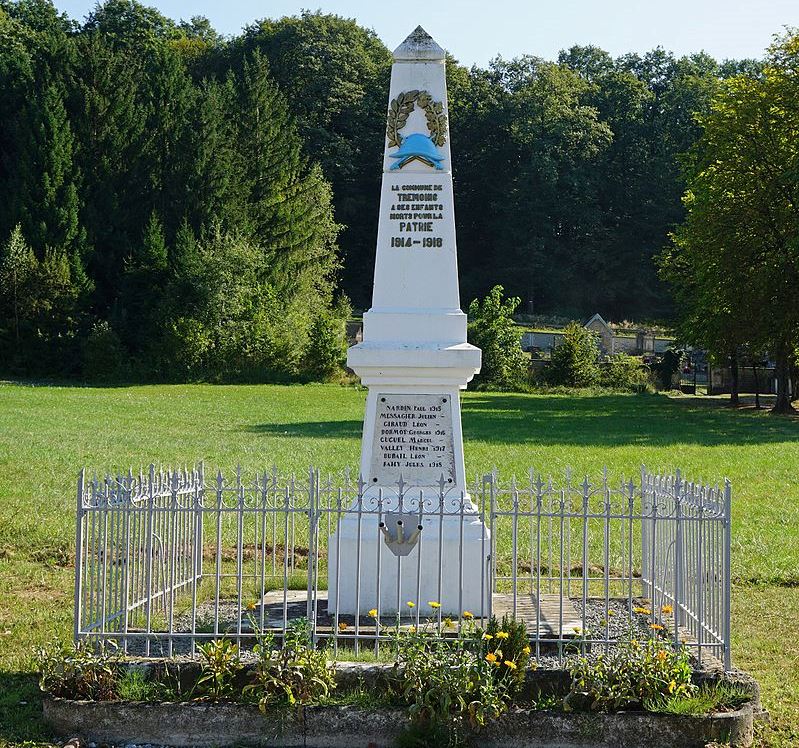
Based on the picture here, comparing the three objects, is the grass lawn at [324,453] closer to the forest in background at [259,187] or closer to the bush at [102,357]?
the bush at [102,357]

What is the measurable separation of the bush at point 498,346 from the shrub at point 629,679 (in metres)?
45.0

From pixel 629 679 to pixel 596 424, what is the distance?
26.9m

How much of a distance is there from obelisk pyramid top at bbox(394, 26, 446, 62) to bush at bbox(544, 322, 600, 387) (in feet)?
141

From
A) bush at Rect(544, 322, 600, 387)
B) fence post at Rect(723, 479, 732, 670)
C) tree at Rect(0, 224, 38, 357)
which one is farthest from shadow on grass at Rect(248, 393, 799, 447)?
tree at Rect(0, 224, 38, 357)

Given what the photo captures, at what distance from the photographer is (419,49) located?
9.88 m

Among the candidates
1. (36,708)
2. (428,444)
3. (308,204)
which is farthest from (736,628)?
(308,204)

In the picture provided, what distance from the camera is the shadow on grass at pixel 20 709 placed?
6.90m

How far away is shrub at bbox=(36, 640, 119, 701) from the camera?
7145 millimetres

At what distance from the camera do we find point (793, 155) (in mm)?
38500

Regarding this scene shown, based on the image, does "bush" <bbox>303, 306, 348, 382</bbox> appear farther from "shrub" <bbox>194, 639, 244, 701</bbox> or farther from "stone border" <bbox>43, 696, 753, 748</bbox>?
"stone border" <bbox>43, 696, 753, 748</bbox>

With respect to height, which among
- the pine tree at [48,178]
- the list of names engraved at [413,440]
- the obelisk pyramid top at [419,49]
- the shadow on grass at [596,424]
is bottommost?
the shadow on grass at [596,424]

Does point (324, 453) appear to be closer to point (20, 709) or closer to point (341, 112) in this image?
point (20, 709)

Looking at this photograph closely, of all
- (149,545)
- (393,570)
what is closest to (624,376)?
(393,570)

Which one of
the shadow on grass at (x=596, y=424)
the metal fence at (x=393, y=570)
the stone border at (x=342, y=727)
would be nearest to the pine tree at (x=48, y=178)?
the shadow on grass at (x=596, y=424)
